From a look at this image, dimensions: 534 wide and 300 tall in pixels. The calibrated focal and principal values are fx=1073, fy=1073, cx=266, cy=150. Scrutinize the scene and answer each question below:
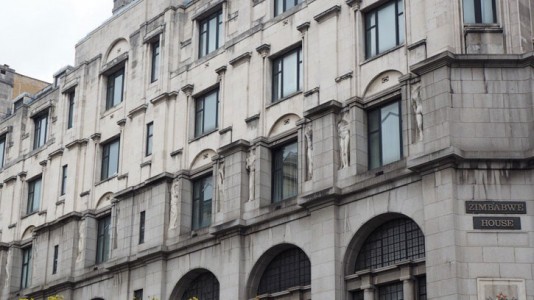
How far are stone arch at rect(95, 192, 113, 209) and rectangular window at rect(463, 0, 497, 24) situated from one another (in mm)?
22759

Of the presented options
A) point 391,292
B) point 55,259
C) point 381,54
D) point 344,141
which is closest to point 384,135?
point 344,141

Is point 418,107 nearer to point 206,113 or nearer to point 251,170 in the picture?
point 251,170

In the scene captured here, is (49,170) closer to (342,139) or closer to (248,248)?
(248,248)

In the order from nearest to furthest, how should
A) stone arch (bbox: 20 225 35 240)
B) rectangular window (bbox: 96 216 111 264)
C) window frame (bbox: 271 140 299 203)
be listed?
window frame (bbox: 271 140 299 203), rectangular window (bbox: 96 216 111 264), stone arch (bbox: 20 225 35 240)

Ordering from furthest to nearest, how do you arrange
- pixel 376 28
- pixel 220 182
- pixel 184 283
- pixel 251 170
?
pixel 184 283 < pixel 220 182 < pixel 251 170 < pixel 376 28

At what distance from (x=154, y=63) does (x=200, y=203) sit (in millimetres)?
9290

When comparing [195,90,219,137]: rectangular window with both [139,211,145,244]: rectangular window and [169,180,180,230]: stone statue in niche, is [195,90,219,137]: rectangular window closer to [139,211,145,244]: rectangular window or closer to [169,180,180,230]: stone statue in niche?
[169,180,180,230]: stone statue in niche

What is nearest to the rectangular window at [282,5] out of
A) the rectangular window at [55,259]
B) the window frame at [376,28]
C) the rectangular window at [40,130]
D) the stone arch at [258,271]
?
the window frame at [376,28]

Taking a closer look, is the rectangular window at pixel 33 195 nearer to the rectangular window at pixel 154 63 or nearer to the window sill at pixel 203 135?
the rectangular window at pixel 154 63

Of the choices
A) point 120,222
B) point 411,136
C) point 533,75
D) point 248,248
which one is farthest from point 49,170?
point 533,75

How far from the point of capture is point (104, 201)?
183 feet

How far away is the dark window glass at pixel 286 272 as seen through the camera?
1715 inches

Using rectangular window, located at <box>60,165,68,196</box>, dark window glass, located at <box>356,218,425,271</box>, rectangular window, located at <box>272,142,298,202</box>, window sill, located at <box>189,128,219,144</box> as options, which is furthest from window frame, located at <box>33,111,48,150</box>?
dark window glass, located at <box>356,218,425,271</box>

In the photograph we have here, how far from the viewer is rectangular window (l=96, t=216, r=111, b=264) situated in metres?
55.1
